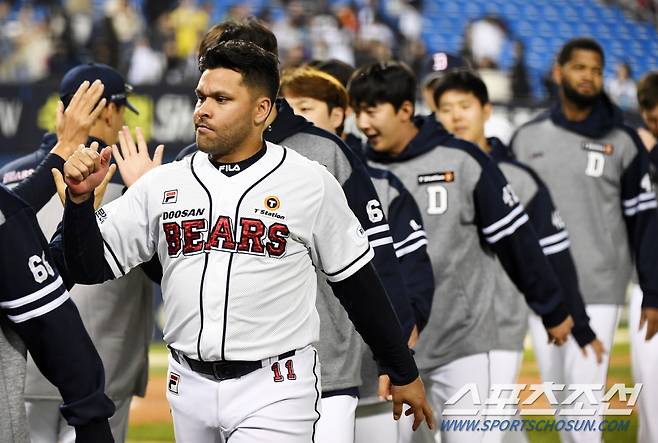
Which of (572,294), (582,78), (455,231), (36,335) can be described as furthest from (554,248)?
(36,335)

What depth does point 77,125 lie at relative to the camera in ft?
14.4

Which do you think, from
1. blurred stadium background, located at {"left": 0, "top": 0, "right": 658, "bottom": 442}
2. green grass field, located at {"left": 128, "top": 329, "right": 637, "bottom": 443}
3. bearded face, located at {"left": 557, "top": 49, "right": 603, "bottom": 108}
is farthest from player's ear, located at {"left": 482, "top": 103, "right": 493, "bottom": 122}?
blurred stadium background, located at {"left": 0, "top": 0, "right": 658, "bottom": 442}

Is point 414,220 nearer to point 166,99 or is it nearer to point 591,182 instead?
point 591,182

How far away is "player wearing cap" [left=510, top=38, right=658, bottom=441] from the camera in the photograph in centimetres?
725

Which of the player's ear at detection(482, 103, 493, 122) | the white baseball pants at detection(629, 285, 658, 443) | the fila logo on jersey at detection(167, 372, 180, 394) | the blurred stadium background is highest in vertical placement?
the blurred stadium background

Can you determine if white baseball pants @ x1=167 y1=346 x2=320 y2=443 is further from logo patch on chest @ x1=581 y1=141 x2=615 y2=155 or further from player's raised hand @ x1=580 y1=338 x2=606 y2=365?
logo patch on chest @ x1=581 y1=141 x2=615 y2=155

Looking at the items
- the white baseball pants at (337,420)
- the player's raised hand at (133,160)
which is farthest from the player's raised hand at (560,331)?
the player's raised hand at (133,160)

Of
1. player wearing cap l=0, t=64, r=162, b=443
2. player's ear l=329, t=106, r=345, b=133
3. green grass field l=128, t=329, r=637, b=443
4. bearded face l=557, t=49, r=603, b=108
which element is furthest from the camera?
green grass field l=128, t=329, r=637, b=443

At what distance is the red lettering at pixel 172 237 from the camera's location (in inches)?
142

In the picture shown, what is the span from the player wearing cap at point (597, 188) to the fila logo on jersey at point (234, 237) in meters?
3.92

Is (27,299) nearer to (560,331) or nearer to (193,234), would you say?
(193,234)

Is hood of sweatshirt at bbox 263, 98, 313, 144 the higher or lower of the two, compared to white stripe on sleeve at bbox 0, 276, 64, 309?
higher

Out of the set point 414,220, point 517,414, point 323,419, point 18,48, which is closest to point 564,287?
point 517,414

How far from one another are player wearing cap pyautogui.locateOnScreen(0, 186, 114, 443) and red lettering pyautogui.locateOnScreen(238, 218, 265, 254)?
0.62m
